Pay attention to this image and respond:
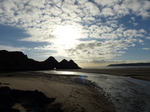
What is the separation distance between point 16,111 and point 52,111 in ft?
7.56

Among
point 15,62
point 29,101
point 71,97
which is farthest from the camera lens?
point 15,62

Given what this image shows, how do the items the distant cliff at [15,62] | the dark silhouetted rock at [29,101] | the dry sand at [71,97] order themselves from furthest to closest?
1. the distant cliff at [15,62]
2. the dry sand at [71,97]
3. the dark silhouetted rock at [29,101]

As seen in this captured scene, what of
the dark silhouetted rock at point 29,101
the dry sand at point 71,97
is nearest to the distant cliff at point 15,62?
the dry sand at point 71,97

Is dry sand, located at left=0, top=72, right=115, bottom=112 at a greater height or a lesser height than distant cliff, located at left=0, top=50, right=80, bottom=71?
lesser

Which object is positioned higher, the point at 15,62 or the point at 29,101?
the point at 15,62

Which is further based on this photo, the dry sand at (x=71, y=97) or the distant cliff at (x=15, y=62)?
the distant cliff at (x=15, y=62)

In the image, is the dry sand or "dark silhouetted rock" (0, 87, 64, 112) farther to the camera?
the dry sand

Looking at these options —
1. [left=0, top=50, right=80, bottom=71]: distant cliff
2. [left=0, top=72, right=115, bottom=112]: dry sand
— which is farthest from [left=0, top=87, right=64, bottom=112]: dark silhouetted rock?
[left=0, top=50, right=80, bottom=71]: distant cliff

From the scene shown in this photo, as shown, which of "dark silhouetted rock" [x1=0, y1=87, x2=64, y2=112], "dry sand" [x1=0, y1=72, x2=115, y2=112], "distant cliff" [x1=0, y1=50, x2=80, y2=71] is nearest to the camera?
"dark silhouetted rock" [x1=0, y1=87, x2=64, y2=112]

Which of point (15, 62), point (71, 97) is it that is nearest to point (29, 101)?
point (71, 97)

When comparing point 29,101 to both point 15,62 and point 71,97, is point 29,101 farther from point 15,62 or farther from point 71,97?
point 15,62

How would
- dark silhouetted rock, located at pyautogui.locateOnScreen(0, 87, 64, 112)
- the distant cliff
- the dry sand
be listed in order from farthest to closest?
the distant cliff
the dry sand
dark silhouetted rock, located at pyautogui.locateOnScreen(0, 87, 64, 112)

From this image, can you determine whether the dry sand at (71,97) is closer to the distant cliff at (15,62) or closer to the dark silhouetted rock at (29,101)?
the dark silhouetted rock at (29,101)

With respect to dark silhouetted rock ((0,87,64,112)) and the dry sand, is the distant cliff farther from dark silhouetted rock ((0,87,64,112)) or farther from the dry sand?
dark silhouetted rock ((0,87,64,112))
